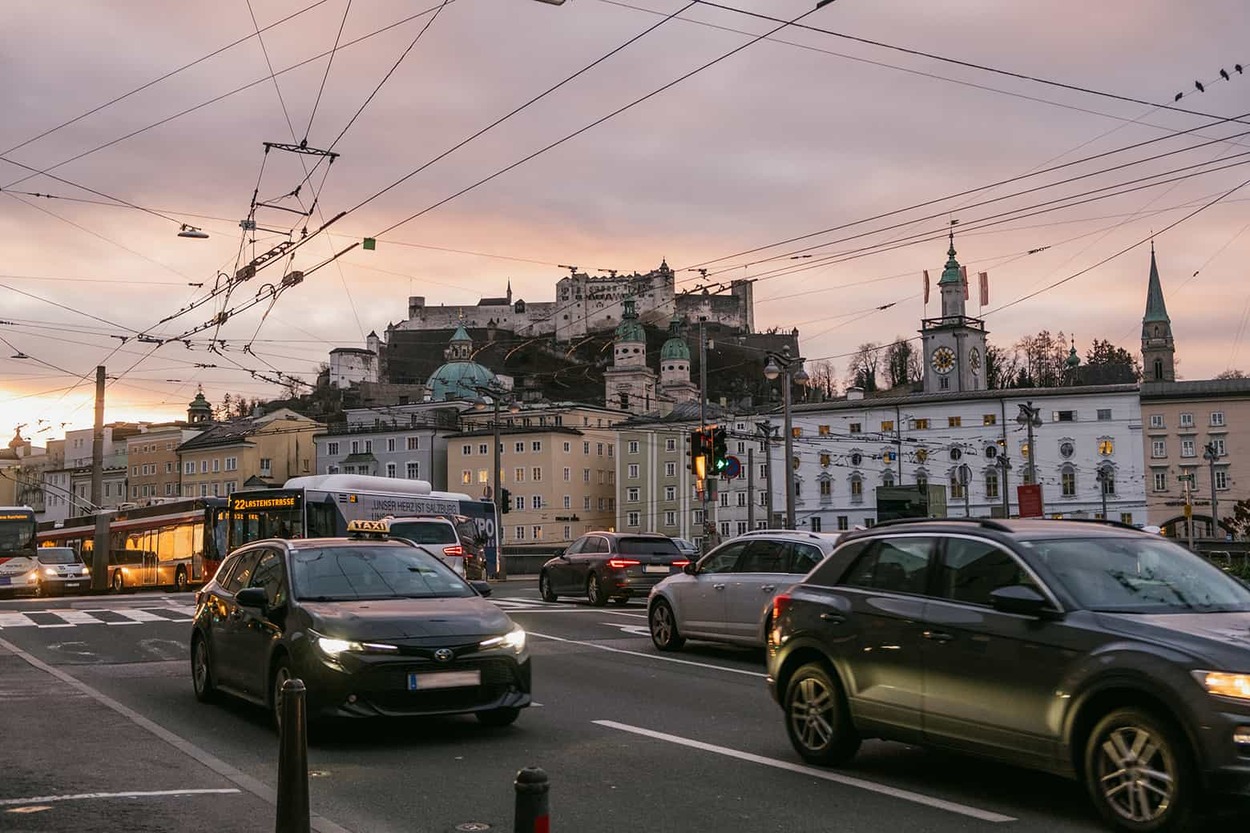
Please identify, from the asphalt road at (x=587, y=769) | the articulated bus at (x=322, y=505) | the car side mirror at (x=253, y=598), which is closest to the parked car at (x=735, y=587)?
the asphalt road at (x=587, y=769)

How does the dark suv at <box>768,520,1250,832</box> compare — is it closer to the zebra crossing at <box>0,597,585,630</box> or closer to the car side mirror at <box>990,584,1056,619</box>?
the car side mirror at <box>990,584,1056,619</box>

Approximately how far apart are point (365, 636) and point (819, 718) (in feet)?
10.9

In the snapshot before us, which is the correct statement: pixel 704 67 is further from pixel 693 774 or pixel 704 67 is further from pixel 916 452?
pixel 916 452

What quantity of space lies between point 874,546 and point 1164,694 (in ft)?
8.70

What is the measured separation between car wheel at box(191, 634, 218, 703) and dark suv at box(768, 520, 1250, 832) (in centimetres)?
554

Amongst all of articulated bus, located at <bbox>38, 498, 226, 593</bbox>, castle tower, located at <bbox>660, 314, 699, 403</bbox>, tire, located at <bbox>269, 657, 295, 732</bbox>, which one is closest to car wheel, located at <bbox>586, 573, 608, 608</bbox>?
articulated bus, located at <bbox>38, 498, 226, 593</bbox>

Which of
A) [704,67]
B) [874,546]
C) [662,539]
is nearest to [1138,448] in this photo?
[662,539]

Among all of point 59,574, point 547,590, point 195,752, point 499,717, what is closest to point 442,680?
point 499,717

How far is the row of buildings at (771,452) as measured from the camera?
102 m

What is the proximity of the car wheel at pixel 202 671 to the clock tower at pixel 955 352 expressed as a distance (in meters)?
123

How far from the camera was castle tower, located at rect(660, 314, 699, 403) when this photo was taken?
148750mm

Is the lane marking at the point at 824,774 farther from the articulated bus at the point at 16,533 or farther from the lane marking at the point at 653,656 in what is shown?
the articulated bus at the point at 16,533

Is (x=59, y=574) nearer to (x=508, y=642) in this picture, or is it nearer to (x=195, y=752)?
(x=195, y=752)

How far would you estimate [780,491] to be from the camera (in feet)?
344
